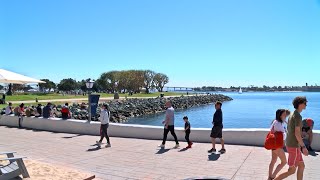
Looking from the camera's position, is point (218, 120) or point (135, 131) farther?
point (135, 131)

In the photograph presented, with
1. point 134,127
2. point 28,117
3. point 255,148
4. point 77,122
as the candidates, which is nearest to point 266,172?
point 255,148

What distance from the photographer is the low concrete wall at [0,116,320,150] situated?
34.3 feet

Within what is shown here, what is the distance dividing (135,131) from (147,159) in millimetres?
3837

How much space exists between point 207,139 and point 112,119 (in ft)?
79.4

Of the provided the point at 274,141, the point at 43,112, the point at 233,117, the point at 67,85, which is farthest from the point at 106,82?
the point at 274,141

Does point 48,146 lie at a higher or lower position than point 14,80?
lower

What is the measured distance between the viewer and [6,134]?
1439 cm

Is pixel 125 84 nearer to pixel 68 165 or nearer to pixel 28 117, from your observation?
pixel 28 117

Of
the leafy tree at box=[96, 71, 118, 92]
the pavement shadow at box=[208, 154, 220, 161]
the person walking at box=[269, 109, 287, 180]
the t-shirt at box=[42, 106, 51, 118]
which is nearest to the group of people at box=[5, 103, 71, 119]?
the t-shirt at box=[42, 106, 51, 118]

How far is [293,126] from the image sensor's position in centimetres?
570

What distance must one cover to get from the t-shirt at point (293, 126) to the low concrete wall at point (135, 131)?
4.27m

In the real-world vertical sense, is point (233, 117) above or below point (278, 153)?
below

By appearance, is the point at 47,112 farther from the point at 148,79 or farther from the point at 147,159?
the point at 148,79

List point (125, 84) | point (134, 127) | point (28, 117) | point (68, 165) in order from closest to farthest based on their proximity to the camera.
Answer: point (68, 165) → point (134, 127) → point (28, 117) → point (125, 84)
